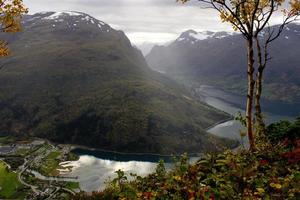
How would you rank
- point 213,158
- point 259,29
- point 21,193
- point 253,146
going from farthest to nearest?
point 21,193 → point 259,29 → point 253,146 → point 213,158

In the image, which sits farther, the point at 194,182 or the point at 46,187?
the point at 46,187

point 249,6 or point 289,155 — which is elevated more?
point 249,6

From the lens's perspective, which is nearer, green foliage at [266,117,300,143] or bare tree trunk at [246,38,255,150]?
bare tree trunk at [246,38,255,150]

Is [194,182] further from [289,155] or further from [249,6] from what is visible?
[249,6]

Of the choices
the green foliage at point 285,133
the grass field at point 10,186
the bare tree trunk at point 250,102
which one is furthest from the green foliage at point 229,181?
the grass field at point 10,186

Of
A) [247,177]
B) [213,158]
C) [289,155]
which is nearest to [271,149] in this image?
[289,155]

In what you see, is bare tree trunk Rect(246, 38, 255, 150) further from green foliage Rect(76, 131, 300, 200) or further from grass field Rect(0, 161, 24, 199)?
grass field Rect(0, 161, 24, 199)

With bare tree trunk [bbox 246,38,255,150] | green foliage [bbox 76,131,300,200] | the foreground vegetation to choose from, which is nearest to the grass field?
the foreground vegetation
